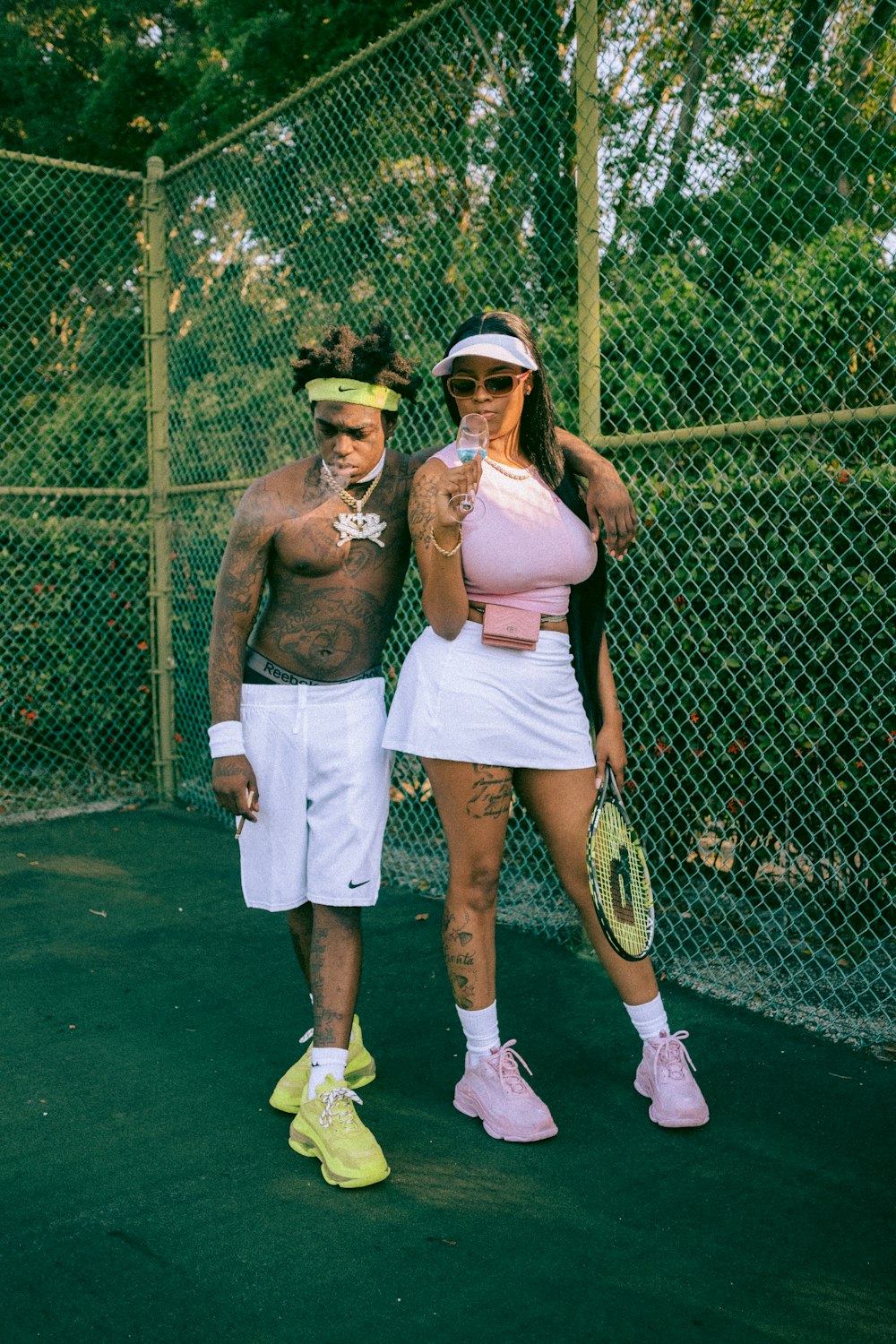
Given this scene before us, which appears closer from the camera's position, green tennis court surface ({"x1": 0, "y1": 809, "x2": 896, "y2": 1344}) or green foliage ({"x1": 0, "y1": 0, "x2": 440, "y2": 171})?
green tennis court surface ({"x1": 0, "y1": 809, "x2": 896, "y2": 1344})

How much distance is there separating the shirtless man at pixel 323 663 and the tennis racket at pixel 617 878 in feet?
1.88

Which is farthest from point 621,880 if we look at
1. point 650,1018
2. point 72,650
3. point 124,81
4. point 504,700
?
point 124,81

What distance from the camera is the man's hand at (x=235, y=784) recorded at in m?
3.03

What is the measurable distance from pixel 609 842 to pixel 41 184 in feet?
19.6

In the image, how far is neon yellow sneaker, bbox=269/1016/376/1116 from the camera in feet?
10.6

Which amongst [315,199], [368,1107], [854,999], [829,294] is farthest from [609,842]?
[315,199]

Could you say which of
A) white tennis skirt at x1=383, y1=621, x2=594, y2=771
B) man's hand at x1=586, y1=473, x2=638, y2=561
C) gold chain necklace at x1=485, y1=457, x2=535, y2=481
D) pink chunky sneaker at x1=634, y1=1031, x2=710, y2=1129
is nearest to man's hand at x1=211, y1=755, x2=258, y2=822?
white tennis skirt at x1=383, y1=621, x2=594, y2=771

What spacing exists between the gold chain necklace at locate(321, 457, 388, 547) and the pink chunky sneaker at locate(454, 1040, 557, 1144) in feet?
4.58

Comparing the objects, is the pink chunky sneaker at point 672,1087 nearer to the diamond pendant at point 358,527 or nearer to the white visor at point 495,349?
the diamond pendant at point 358,527

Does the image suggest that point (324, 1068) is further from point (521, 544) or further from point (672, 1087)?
point (521, 544)

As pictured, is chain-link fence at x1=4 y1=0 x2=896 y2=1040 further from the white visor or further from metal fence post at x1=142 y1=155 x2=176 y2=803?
metal fence post at x1=142 y1=155 x2=176 y2=803

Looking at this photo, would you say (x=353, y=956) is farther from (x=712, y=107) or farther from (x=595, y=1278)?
(x=712, y=107)

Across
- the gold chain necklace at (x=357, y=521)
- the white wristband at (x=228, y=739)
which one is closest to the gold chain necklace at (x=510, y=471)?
the gold chain necklace at (x=357, y=521)

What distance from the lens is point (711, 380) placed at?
15.6 feet
